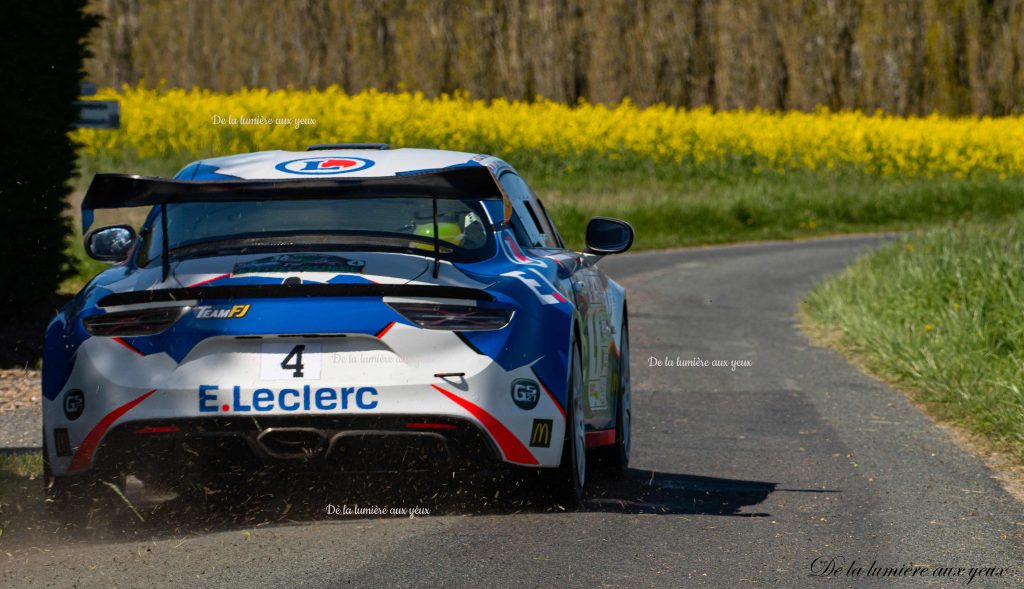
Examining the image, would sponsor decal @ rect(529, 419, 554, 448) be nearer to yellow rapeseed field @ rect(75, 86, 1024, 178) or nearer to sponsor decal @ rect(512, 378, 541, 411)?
sponsor decal @ rect(512, 378, 541, 411)

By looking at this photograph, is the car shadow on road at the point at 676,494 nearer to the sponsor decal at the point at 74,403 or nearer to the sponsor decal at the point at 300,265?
the sponsor decal at the point at 300,265

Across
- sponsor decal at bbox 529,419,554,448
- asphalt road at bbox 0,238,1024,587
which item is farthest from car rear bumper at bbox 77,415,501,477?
asphalt road at bbox 0,238,1024,587

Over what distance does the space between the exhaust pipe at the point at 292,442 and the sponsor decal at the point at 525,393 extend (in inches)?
28.2

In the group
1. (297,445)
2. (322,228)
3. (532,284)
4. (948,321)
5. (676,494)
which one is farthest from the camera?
(948,321)

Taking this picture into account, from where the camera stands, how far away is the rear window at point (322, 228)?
21.7 feet

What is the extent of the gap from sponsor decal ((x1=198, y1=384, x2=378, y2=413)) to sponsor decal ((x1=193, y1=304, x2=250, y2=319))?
0.83ft

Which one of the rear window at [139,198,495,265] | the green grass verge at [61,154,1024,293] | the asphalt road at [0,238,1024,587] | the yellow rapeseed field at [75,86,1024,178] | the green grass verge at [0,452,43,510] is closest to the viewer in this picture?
the asphalt road at [0,238,1024,587]

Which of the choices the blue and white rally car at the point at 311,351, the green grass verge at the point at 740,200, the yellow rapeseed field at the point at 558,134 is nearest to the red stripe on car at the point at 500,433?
the blue and white rally car at the point at 311,351

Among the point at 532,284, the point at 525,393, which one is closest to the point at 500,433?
the point at 525,393

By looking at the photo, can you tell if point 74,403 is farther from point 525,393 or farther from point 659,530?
point 659,530

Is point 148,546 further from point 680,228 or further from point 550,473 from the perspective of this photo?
point 680,228

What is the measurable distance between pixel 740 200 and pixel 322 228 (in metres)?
26.5

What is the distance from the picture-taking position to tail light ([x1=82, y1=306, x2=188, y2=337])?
6223 mm

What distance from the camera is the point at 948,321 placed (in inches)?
493
